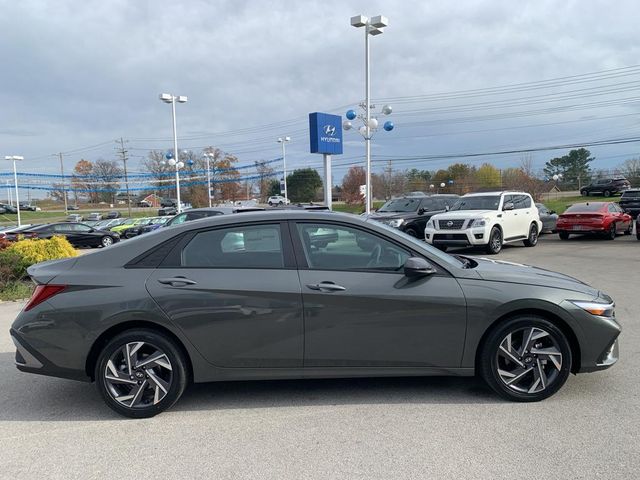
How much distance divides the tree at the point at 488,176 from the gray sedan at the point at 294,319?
207 feet

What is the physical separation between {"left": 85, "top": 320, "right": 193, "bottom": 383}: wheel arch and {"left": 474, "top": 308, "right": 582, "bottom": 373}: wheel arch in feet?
7.51

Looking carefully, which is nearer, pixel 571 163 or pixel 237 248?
pixel 237 248

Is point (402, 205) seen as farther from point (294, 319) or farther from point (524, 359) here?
point (294, 319)

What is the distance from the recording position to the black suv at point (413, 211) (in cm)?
1647

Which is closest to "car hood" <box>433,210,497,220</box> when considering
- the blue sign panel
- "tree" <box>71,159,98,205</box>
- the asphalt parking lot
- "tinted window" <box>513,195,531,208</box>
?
"tinted window" <box>513,195,531,208</box>

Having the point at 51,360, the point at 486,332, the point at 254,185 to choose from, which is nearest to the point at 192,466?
the point at 51,360

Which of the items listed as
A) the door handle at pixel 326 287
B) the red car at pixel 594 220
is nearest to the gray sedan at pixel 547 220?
the red car at pixel 594 220

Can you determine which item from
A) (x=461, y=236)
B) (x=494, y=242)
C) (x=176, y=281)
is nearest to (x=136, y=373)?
(x=176, y=281)

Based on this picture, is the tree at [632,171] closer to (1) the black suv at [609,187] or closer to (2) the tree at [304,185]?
(1) the black suv at [609,187]

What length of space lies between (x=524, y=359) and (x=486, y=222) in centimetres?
1110

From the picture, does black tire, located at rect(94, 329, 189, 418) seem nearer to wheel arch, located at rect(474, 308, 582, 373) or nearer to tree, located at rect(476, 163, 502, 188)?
wheel arch, located at rect(474, 308, 582, 373)

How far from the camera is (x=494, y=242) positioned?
1482 centimetres

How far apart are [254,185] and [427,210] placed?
76.6 metres

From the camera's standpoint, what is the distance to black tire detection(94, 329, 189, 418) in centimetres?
382
